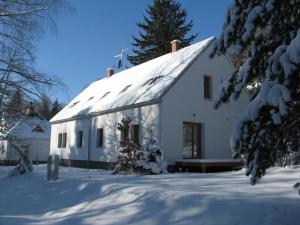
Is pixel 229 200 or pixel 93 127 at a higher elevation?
pixel 93 127

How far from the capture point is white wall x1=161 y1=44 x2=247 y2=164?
18391 mm

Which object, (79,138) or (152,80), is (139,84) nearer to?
(152,80)

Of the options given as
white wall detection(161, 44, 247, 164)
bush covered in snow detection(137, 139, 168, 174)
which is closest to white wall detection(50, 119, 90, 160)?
white wall detection(161, 44, 247, 164)

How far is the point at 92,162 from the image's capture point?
23859mm

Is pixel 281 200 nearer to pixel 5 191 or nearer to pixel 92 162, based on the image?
pixel 5 191

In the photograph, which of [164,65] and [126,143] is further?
[164,65]

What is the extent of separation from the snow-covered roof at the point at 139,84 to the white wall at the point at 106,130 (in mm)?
505

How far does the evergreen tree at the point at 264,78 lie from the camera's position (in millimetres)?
5191

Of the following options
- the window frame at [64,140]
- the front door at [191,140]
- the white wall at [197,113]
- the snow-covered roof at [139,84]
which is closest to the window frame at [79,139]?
the snow-covered roof at [139,84]

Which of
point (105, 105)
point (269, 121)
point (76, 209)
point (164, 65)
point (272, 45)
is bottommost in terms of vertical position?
point (76, 209)

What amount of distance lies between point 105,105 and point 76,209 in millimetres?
13163

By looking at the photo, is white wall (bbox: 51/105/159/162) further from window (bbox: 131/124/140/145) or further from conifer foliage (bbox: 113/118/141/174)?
conifer foliage (bbox: 113/118/141/174)

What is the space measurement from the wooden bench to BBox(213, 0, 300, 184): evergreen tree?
11105 mm

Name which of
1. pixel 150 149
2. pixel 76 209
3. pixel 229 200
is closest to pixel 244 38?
pixel 229 200
